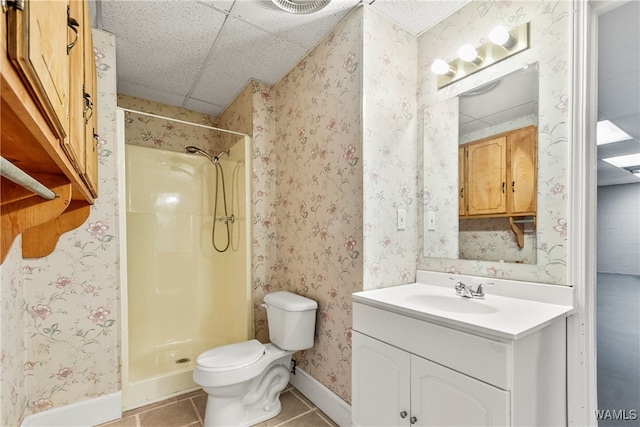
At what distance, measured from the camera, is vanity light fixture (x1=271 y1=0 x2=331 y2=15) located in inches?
61.8

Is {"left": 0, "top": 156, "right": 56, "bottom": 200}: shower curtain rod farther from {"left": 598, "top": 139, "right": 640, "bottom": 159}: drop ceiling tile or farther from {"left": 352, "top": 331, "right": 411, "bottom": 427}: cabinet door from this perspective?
{"left": 598, "top": 139, "right": 640, "bottom": 159}: drop ceiling tile

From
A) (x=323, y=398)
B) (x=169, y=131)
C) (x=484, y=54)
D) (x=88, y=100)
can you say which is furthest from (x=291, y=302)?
(x=169, y=131)

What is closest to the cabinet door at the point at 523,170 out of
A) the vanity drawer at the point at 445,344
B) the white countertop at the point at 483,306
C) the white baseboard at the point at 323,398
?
the white countertop at the point at 483,306

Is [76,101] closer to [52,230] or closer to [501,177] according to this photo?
[52,230]

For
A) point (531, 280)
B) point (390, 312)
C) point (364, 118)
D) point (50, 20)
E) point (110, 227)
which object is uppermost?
point (364, 118)

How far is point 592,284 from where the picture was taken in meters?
1.20

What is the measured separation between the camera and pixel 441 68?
1.69 metres

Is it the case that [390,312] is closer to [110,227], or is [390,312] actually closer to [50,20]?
[50,20]

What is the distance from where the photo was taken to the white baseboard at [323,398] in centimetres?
168

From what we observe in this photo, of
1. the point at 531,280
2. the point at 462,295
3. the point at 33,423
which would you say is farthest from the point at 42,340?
the point at 531,280

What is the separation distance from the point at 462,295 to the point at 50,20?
1.65 meters

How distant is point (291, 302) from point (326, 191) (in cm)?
73

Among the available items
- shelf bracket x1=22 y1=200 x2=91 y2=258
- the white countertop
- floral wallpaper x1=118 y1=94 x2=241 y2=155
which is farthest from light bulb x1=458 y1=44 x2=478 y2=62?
shelf bracket x1=22 y1=200 x2=91 y2=258

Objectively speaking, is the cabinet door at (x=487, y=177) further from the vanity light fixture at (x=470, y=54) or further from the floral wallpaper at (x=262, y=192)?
the floral wallpaper at (x=262, y=192)
